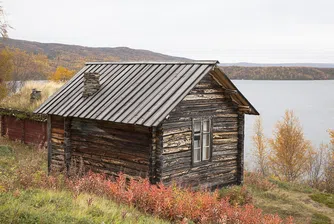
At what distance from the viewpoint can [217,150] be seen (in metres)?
15.3

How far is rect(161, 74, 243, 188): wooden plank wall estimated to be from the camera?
13.4 meters

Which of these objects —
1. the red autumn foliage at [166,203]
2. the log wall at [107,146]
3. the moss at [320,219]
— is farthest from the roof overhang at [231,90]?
the red autumn foliage at [166,203]

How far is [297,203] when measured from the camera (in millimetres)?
16984

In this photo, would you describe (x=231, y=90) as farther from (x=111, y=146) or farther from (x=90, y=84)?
(x=90, y=84)

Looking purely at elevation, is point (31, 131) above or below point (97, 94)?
below

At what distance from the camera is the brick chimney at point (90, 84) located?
600 inches

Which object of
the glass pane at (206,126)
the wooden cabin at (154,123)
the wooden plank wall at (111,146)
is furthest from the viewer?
the glass pane at (206,126)

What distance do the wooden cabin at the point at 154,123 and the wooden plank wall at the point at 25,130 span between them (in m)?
9.81

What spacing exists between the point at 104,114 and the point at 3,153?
10872mm

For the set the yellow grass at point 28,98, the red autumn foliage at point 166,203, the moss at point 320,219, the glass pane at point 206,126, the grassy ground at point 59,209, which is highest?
the yellow grass at point 28,98

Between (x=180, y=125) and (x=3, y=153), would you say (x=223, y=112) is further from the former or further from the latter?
(x=3, y=153)

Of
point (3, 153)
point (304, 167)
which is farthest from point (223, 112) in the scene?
point (304, 167)

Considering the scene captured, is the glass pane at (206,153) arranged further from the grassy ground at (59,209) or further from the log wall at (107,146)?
the grassy ground at (59,209)

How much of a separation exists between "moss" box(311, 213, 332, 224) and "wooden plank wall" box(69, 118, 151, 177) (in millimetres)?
6478
